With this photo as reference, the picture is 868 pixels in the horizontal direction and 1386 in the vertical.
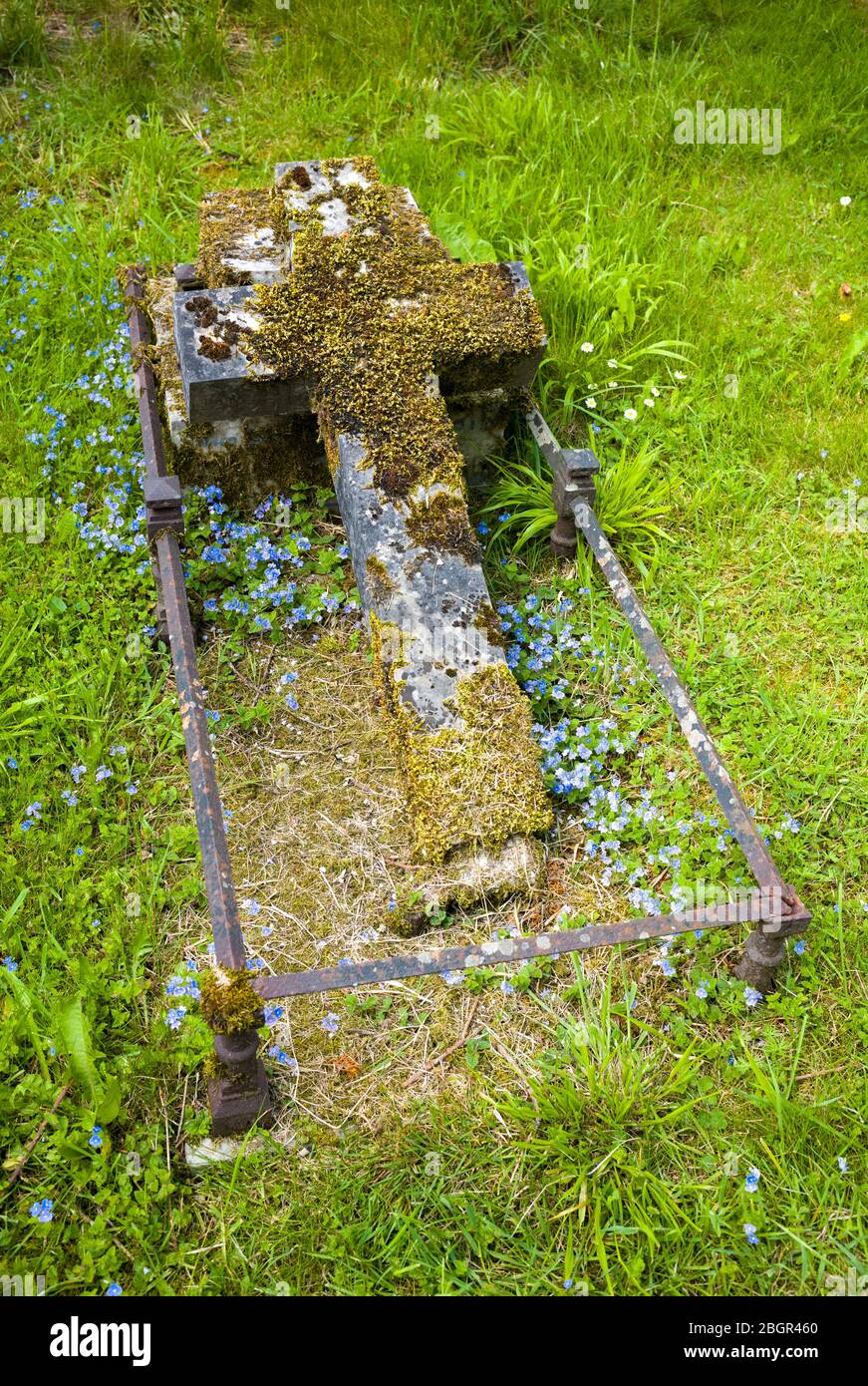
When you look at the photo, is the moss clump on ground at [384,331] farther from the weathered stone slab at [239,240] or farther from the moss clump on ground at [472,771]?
the moss clump on ground at [472,771]

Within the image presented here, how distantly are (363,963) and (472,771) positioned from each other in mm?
772

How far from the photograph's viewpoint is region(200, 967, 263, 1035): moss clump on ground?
2566 mm

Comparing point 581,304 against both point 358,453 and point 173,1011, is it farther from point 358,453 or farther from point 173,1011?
point 173,1011

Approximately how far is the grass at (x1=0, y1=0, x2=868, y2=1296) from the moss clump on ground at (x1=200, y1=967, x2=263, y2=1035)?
1.44ft

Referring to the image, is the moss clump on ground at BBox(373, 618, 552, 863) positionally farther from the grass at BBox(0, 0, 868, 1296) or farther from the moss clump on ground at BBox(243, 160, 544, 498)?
the moss clump on ground at BBox(243, 160, 544, 498)

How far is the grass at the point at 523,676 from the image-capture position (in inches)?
108

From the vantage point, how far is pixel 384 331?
382cm

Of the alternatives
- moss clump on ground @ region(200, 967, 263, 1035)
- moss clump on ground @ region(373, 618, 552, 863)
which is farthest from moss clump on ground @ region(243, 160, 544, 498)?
moss clump on ground @ region(200, 967, 263, 1035)

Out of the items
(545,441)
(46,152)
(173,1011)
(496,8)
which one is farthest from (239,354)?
(496,8)

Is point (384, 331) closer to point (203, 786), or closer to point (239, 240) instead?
point (239, 240)

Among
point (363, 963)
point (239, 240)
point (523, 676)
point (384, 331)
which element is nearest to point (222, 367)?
point (384, 331)

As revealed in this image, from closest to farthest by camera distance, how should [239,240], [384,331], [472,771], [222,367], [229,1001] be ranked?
[229,1001] < [472,771] < [222,367] < [384,331] < [239,240]

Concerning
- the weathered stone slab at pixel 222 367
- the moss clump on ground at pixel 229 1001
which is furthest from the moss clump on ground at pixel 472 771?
the weathered stone slab at pixel 222 367

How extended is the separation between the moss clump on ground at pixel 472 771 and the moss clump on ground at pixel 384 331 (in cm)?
77
